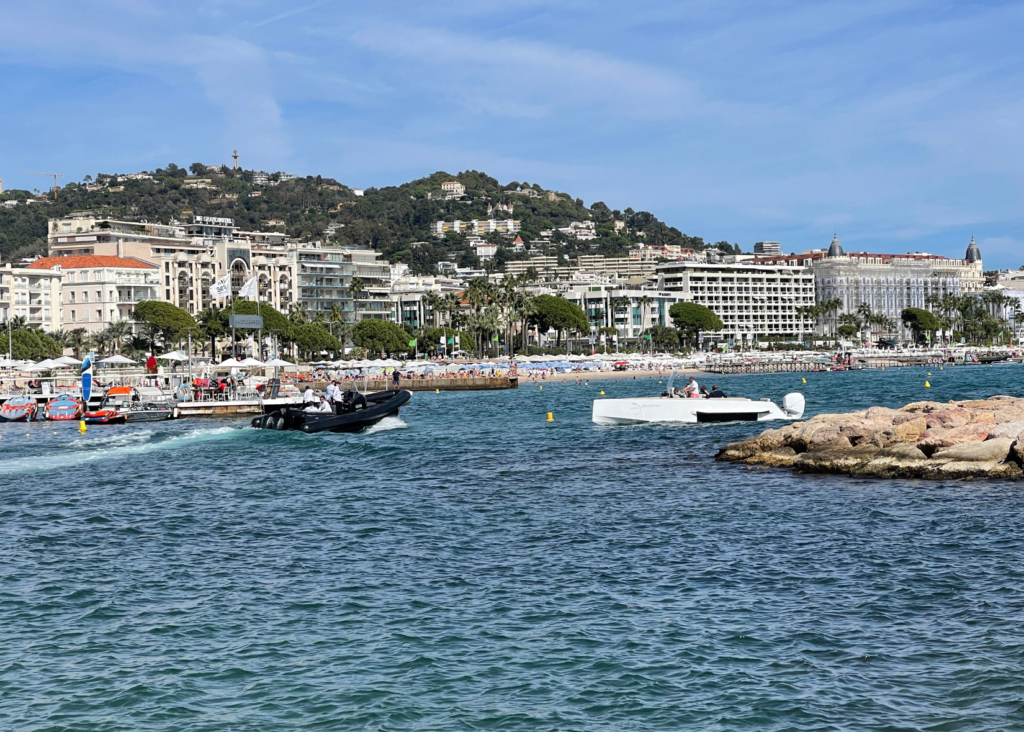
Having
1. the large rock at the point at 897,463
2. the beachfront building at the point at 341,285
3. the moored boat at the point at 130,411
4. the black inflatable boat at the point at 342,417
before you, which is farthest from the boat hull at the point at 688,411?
the beachfront building at the point at 341,285

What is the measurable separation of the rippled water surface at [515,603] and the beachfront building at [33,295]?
380 feet

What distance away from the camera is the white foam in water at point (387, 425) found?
4834 centimetres

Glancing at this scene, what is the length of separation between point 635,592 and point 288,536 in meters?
8.18

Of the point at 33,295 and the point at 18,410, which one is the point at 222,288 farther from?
the point at 33,295

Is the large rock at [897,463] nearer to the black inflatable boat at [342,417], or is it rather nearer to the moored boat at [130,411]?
the black inflatable boat at [342,417]

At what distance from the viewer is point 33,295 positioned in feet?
459

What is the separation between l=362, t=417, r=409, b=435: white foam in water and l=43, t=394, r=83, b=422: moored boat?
18.9 m

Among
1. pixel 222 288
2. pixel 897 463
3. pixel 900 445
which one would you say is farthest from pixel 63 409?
pixel 897 463

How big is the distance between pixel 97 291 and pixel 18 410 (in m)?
83.2

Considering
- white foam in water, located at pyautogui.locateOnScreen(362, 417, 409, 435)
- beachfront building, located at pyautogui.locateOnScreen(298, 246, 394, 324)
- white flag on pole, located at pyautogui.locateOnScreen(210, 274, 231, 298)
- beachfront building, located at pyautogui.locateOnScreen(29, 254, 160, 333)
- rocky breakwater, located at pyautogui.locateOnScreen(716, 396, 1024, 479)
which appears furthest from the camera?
beachfront building, located at pyautogui.locateOnScreen(298, 246, 394, 324)

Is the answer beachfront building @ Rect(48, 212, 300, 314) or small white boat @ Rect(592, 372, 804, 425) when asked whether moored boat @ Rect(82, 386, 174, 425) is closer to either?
small white boat @ Rect(592, 372, 804, 425)

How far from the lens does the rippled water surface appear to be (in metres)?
12.0

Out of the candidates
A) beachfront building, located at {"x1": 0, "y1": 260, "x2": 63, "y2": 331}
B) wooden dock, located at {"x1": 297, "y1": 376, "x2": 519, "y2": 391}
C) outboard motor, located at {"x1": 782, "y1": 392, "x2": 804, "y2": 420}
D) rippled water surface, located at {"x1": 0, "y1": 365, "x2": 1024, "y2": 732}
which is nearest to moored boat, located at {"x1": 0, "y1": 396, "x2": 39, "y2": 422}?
wooden dock, located at {"x1": 297, "y1": 376, "x2": 519, "y2": 391}

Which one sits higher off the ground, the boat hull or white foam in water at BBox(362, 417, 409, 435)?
the boat hull
